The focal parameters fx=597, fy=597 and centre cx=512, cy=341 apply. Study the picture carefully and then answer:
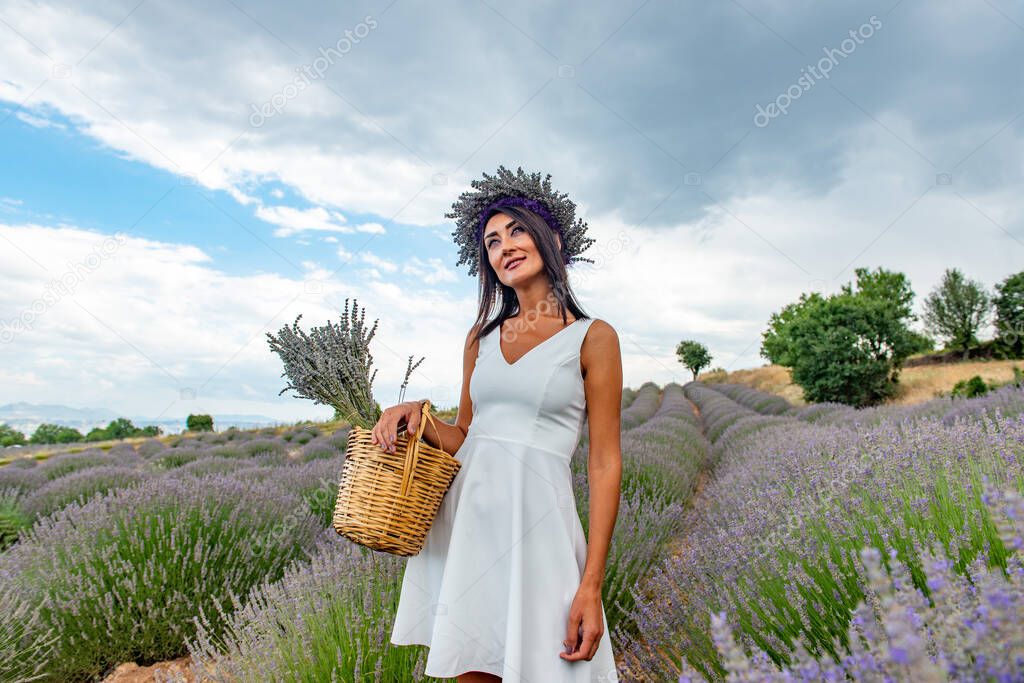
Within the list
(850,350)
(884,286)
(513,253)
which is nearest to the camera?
(513,253)

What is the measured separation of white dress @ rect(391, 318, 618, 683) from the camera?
57.1 inches

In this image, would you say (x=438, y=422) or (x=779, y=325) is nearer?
(x=438, y=422)

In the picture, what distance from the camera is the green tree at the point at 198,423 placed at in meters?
27.9

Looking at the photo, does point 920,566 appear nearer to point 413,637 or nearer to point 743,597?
point 743,597

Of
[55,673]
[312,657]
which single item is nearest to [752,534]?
A: [312,657]

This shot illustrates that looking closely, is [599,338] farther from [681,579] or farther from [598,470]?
[681,579]

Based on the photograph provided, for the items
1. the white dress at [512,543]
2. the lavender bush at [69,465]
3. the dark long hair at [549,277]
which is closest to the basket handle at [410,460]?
the white dress at [512,543]

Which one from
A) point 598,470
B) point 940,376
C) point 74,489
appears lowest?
point 74,489

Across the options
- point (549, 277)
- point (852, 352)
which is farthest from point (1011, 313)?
point (549, 277)

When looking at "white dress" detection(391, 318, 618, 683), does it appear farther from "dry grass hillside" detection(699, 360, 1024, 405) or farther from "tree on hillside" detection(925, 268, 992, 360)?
"tree on hillside" detection(925, 268, 992, 360)

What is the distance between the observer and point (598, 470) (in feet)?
5.08

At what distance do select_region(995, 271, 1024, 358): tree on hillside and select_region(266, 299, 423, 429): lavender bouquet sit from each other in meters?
34.8

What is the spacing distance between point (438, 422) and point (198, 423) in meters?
30.2

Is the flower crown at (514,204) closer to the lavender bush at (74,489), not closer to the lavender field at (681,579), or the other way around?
the lavender field at (681,579)
